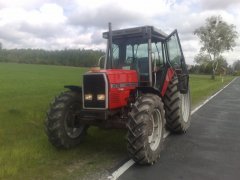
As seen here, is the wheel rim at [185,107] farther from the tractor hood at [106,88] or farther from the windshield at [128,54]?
the tractor hood at [106,88]

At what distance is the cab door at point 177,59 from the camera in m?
8.62

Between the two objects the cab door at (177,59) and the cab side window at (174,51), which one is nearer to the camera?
the cab door at (177,59)

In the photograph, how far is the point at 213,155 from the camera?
6.98m

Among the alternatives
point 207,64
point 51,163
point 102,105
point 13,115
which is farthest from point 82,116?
point 207,64

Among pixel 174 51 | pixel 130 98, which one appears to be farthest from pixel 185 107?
pixel 130 98

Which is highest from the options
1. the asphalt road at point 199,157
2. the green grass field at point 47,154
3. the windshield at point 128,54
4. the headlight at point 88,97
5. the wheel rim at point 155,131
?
the windshield at point 128,54

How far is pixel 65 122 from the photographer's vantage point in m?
7.14

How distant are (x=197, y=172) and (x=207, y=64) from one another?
187 ft

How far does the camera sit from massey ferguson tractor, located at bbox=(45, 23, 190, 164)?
626 centimetres

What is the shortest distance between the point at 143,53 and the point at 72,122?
7.06ft

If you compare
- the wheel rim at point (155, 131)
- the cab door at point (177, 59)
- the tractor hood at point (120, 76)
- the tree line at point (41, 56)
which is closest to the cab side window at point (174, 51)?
the cab door at point (177, 59)

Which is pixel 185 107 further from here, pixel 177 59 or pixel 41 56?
pixel 41 56

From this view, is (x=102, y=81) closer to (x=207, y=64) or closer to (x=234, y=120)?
(x=234, y=120)

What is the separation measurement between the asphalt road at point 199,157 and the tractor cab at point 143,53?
60.0 inches
